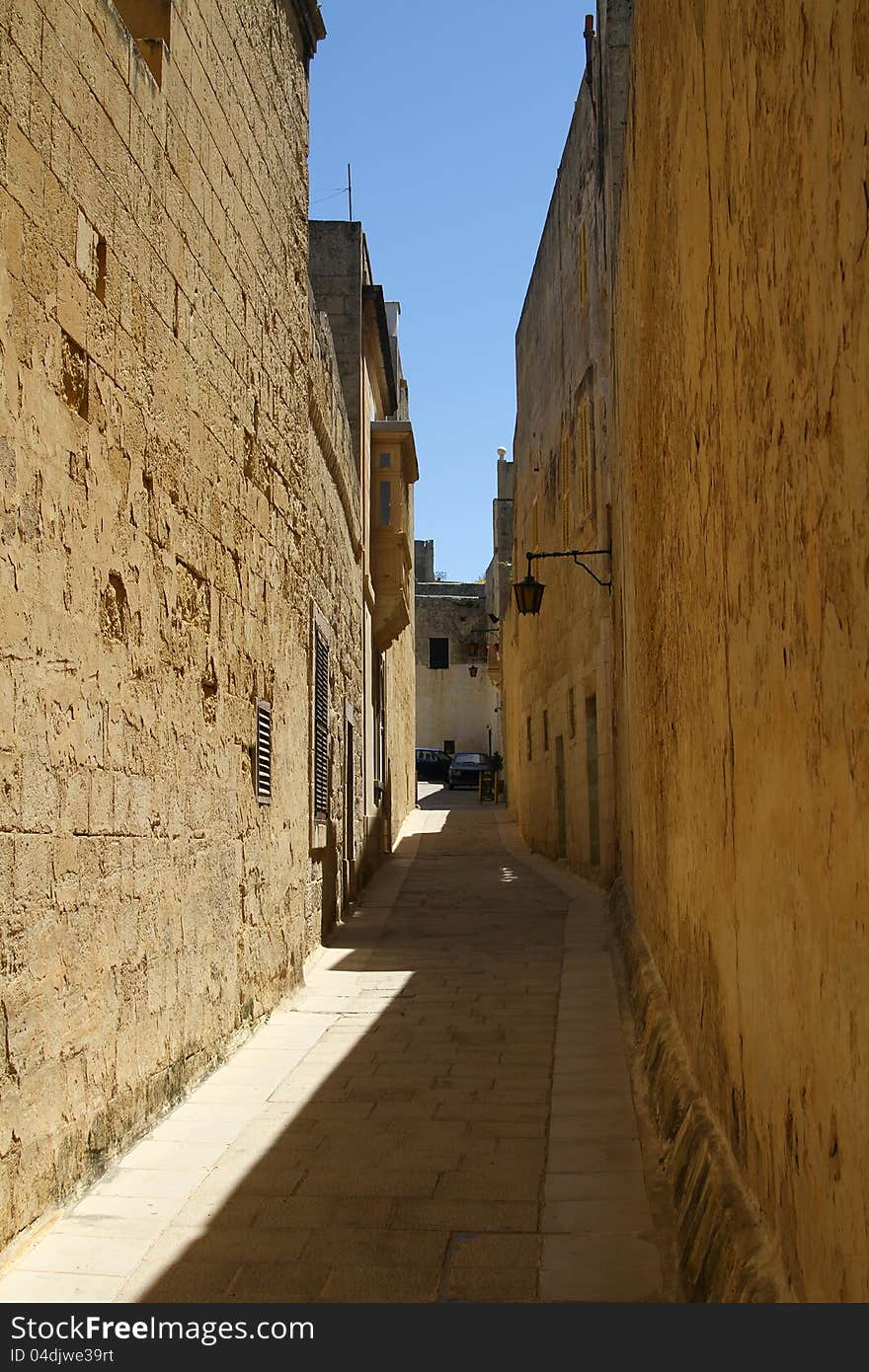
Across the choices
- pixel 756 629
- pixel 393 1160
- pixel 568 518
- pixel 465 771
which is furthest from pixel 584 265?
pixel 465 771

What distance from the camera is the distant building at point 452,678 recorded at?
46.8m

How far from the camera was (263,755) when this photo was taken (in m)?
6.59

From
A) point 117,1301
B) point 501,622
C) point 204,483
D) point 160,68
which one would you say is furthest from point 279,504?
point 501,622

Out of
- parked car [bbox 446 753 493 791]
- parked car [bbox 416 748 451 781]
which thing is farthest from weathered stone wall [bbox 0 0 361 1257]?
parked car [bbox 416 748 451 781]

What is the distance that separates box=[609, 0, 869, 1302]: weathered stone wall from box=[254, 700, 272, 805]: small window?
2685 millimetres

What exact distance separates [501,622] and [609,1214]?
26.8 meters

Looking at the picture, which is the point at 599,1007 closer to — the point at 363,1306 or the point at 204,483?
the point at 204,483

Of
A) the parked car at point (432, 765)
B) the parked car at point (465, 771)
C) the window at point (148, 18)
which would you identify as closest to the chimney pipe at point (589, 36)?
the window at point (148, 18)

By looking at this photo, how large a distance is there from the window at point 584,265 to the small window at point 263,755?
8683 mm

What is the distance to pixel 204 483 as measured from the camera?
5.41m

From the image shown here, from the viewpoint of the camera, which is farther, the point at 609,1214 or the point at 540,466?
the point at 540,466

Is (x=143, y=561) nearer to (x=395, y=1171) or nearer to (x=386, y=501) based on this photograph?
(x=395, y=1171)

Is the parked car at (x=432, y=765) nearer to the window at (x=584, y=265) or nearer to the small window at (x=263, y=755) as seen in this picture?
the window at (x=584, y=265)

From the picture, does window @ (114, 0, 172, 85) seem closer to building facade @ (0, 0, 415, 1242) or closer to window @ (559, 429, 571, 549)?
building facade @ (0, 0, 415, 1242)
